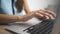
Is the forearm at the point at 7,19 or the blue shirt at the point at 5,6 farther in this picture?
the blue shirt at the point at 5,6

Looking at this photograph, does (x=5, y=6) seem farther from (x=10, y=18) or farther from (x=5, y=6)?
(x=10, y=18)

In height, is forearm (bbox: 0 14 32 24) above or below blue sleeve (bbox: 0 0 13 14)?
below

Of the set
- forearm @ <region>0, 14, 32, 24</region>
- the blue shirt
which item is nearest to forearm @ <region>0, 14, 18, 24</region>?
forearm @ <region>0, 14, 32, 24</region>

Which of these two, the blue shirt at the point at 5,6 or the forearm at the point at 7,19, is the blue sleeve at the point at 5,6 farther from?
the forearm at the point at 7,19

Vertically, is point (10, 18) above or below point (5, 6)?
below

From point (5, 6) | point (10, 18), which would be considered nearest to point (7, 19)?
point (10, 18)

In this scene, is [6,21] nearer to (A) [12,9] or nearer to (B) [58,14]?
(A) [12,9]

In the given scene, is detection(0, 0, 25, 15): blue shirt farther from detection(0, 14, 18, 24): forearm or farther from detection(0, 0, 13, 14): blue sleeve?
detection(0, 14, 18, 24): forearm

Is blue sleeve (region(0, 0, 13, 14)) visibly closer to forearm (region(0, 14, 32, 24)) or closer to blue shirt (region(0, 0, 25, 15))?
blue shirt (region(0, 0, 25, 15))

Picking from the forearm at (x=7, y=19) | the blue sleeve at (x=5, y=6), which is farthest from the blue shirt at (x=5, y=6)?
the forearm at (x=7, y=19)

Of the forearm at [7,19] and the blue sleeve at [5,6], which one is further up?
the blue sleeve at [5,6]

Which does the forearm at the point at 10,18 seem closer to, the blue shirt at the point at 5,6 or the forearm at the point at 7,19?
the forearm at the point at 7,19

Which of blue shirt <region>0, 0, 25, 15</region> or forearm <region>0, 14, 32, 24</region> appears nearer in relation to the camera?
forearm <region>0, 14, 32, 24</region>

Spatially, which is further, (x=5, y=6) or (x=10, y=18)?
(x=5, y=6)
